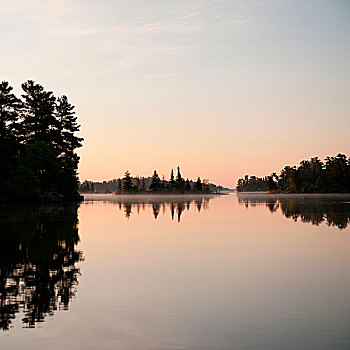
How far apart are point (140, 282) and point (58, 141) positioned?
240 feet

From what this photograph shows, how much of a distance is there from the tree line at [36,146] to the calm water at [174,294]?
126 ft

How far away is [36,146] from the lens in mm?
69312

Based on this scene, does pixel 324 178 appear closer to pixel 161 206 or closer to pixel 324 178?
pixel 324 178

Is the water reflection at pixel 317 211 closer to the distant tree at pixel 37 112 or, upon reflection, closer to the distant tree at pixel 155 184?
the distant tree at pixel 37 112

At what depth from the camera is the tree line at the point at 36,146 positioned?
58.6 meters

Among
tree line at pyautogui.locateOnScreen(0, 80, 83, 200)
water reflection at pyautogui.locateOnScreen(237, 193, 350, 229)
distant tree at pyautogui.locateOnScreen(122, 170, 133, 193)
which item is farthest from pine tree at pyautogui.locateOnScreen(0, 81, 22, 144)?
distant tree at pyautogui.locateOnScreen(122, 170, 133, 193)

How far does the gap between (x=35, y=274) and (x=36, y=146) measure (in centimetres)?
5864

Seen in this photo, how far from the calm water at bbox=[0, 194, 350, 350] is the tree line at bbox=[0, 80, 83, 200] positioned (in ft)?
126

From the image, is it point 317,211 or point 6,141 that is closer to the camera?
point 317,211

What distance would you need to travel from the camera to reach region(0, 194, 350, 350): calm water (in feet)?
26.8

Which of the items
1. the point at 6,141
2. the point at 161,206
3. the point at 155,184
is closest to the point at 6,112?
the point at 6,141

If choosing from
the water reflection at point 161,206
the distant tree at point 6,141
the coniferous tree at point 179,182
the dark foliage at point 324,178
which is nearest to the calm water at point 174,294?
the water reflection at point 161,206

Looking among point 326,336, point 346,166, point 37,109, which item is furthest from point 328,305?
point 346,166

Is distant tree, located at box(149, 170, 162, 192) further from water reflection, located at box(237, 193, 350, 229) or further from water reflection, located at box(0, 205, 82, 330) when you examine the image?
water reflection, located at box(0, 205, 82, 330)
